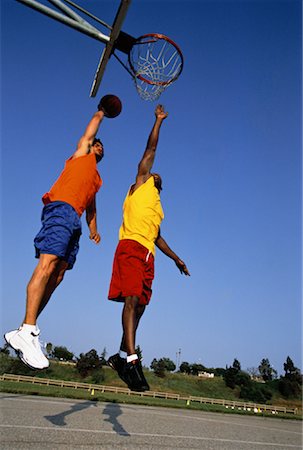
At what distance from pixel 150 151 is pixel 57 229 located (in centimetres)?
186

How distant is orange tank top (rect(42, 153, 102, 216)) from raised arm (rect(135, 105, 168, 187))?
0.84 metres

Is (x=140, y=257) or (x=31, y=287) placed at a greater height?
(x=140, y=257)

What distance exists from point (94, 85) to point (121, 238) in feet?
8.41

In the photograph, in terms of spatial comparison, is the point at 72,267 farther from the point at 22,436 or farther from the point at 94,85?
the point at 94,85

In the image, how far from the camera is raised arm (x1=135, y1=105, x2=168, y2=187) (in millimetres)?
5035

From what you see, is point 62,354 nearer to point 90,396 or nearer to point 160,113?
point 90,396

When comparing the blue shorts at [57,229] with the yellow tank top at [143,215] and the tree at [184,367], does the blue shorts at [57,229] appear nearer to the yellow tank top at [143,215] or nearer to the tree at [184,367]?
the yellow tank top at [143,215]

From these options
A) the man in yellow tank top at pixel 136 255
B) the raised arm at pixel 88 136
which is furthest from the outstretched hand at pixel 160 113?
the raised arm at pixel 88 136

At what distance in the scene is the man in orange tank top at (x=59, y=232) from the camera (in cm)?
342

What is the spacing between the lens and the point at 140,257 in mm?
4703

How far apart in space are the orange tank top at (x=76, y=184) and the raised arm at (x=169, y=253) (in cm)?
164

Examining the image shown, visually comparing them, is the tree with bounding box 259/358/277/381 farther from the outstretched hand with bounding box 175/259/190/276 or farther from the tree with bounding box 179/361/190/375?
the outstretched hand with bounding box 175/259/190/276

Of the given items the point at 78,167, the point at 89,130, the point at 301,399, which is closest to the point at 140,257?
the point at 78,167

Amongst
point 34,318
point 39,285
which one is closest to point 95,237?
point 39,285
